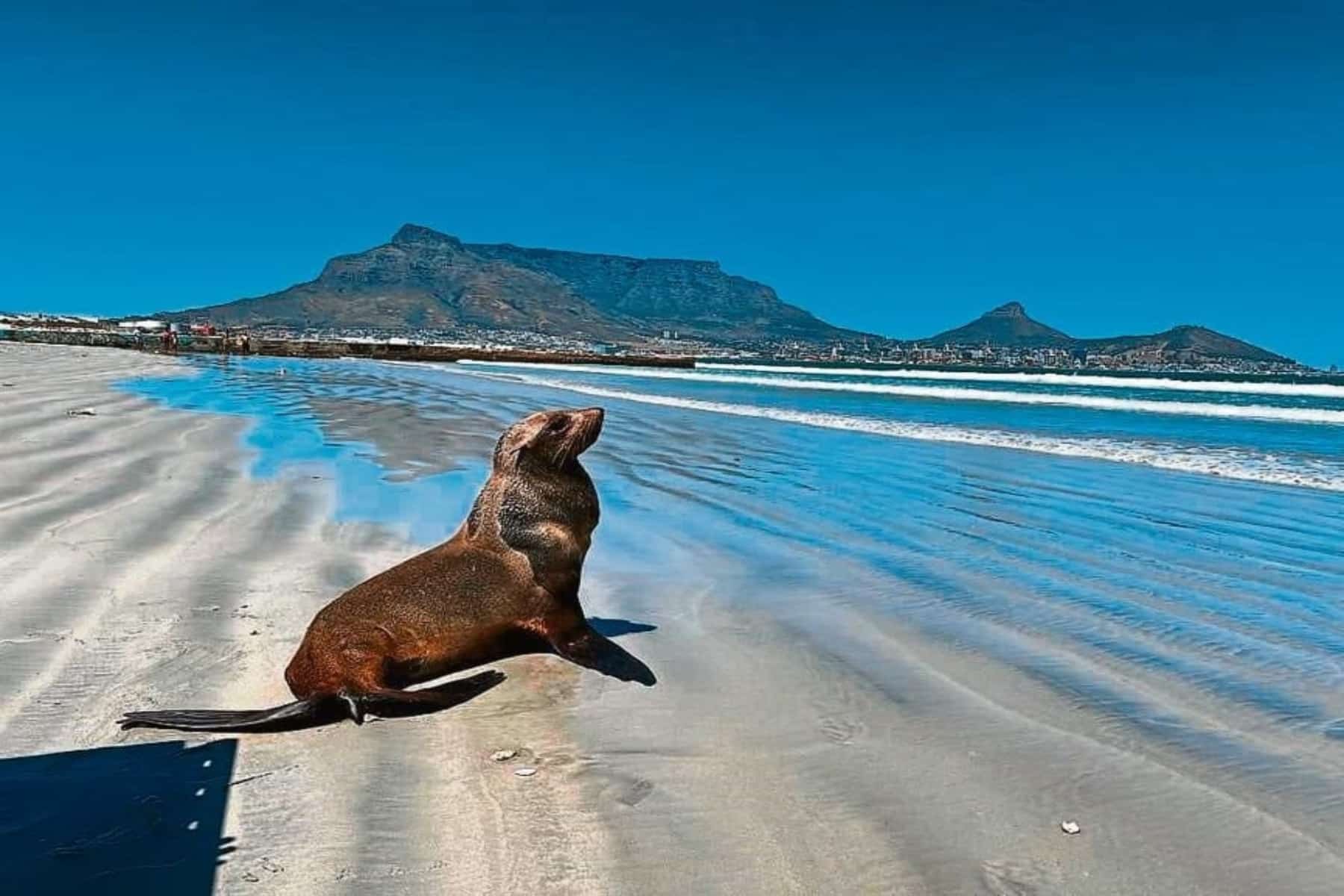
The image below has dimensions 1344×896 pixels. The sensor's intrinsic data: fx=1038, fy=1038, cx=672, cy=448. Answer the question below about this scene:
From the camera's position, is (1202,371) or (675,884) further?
(1202,371)

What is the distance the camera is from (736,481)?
1184 centimetres

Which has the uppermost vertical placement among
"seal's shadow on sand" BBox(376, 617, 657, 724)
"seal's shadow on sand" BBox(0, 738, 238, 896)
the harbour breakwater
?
"seal's shadow on sand" BBox(376, 617, 657, 724)

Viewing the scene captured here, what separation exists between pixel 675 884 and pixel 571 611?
87.5 inches

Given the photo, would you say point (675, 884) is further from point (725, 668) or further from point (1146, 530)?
point (1146, 530)

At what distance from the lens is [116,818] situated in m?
3.11

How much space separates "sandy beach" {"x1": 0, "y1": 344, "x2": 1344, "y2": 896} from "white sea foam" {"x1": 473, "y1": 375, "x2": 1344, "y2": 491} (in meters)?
8.05

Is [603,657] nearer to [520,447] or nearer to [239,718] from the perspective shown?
[520,447]

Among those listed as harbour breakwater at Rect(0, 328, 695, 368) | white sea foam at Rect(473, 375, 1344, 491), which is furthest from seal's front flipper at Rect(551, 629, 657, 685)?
harbour breakwater at Rect(0, 328, 695, 368)

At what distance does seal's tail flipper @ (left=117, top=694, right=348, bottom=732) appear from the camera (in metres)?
3.73

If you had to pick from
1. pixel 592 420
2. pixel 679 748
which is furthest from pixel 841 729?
pixel 592 420

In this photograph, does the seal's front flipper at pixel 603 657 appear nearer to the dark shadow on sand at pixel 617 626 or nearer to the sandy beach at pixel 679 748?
the sandy beach at pixel 679 748

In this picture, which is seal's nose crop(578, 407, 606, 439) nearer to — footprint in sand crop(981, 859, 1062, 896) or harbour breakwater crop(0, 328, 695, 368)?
footprint in sand crop(981, 859, 1062, 896)

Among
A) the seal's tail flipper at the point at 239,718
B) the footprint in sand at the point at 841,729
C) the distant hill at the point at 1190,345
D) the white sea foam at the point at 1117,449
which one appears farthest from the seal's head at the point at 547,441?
the distant hill at the point at 1190,345

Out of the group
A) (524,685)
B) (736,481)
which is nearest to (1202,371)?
(736,481)
